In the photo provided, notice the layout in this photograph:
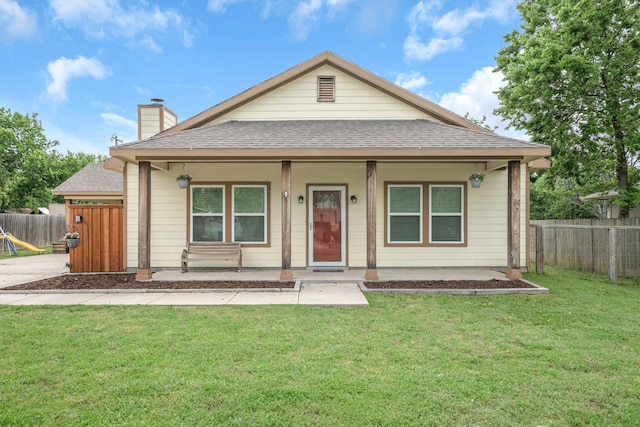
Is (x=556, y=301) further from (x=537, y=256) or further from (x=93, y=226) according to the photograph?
(x=93, y=226)

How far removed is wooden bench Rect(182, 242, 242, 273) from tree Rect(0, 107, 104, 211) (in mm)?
23971

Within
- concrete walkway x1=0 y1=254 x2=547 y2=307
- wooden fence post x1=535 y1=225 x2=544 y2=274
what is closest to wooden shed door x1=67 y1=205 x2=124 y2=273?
concrete walkway x1=0 y1=254 x2=547 y2=307

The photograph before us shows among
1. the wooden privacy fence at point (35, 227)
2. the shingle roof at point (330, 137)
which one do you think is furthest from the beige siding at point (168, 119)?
the wooden privacy fence at point (35, 227)

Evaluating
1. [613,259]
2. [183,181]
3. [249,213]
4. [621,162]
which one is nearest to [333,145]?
[249,213]

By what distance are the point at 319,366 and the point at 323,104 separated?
714 cm

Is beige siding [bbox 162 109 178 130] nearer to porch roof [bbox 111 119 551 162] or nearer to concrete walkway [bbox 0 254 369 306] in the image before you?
porch roof [bbox 111 119 551 162]

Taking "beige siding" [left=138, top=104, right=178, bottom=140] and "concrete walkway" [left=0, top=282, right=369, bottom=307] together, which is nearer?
"concrete walkway" [left=0, top=282, right=369, bottom=307]

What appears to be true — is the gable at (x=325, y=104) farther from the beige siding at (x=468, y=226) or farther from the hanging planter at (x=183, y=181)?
→ the hanging planter at (x=183, y=181)

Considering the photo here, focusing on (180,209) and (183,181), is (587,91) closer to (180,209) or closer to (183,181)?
(183,181)

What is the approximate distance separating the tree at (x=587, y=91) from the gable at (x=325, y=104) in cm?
541

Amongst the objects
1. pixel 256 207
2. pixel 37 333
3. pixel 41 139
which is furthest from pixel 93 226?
pixel 41 139

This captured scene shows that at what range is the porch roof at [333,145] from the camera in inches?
264

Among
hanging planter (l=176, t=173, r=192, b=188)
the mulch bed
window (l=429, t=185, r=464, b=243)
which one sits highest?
hanging planter (l=176, t=173, r=192, b=188)

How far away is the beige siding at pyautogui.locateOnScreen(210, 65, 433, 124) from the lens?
8.91 m
